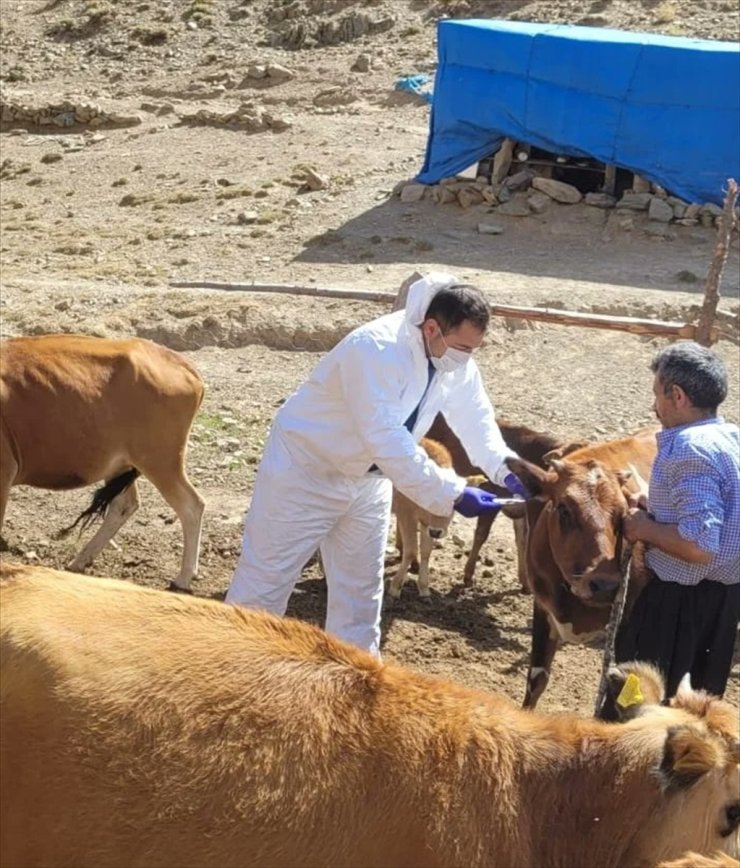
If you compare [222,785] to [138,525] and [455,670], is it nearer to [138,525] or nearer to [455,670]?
[455,670]

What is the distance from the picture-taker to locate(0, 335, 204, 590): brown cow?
845cm

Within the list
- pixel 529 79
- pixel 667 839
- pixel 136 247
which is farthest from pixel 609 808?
pixel 529 79

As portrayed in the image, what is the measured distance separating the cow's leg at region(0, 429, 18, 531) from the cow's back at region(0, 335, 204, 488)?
0.06m

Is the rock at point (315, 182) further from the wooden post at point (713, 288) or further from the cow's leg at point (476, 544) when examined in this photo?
the cow's leg at point (476, 544)

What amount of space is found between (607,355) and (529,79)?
24.0 ft

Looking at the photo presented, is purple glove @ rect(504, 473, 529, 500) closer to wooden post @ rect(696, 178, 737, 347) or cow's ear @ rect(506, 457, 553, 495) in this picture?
cow's ear @ rect(506, 457, 553, 495)

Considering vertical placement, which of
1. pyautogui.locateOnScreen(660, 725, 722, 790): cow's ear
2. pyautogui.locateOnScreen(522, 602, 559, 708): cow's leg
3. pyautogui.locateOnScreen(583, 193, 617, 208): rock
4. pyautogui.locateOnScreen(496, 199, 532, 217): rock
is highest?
pyautogui.locateOnScreen(660, 725, 722, 790): cow's ear

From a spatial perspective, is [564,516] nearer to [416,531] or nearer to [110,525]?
[416,531]

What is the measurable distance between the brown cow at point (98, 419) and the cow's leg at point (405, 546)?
4.46 feet

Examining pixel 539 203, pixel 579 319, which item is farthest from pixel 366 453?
pixel 539 203

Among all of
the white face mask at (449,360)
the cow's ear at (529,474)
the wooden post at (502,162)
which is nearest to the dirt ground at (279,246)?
the wooden post at (502,162)

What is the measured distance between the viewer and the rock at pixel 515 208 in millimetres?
19484

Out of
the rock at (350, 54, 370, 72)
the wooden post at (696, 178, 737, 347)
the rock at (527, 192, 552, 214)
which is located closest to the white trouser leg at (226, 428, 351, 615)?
the wooden post at (696, 178, 737, 347)

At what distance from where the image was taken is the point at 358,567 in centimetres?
637
